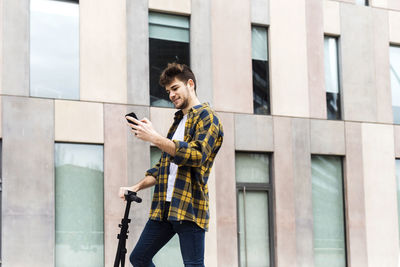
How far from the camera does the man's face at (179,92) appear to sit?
466cm

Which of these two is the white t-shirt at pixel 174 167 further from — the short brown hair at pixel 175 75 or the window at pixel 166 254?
the window at pixel 166 254

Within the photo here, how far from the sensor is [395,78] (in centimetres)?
1477

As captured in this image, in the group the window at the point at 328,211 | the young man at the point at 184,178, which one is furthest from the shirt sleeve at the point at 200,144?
the window at the point at 328,211

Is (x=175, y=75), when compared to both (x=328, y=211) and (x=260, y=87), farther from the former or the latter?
(x=328, y=211)

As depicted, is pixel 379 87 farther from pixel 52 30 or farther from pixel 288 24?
pixel 52 30

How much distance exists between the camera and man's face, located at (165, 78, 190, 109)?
4.66 meters

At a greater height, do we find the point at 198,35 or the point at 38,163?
the point at 198,35

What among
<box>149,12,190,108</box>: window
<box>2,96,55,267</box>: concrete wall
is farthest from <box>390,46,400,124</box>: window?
<box>2,96,55,267</box>: concrete wall

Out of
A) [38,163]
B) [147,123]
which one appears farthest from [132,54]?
[147,123]

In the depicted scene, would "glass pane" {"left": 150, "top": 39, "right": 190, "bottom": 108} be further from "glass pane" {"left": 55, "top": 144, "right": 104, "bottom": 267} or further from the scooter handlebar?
the scooter handlebar

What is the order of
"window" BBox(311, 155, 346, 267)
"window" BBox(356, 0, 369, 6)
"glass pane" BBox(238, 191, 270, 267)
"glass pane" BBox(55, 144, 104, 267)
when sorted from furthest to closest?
"window" BBox(356, 0, 369, 6) < "window" BBox(311, 155, 346, 267) < "glass pane" BBox(238, 191, 270, 267) < "glass pane" BBox(55, 144, 104, 267)

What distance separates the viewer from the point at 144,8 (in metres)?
12.1

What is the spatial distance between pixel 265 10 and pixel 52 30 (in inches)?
165

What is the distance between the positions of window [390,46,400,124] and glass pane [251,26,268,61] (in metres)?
3.06
